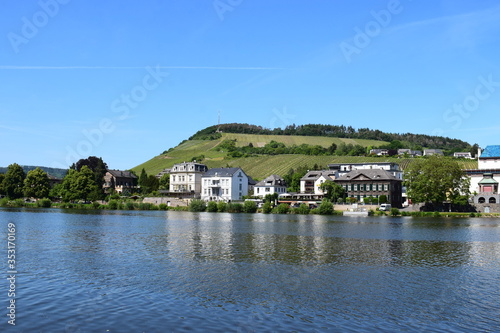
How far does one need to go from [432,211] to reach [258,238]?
212 feet

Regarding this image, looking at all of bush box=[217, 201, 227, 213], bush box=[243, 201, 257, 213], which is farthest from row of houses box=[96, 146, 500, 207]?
bush box=[217, 201, 227, 213]

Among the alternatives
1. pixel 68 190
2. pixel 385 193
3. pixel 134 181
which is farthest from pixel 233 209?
pixel 134 181

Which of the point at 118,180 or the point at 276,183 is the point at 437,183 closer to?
the point at 276,183

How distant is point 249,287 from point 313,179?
110464mm

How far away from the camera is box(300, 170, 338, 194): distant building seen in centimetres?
12850

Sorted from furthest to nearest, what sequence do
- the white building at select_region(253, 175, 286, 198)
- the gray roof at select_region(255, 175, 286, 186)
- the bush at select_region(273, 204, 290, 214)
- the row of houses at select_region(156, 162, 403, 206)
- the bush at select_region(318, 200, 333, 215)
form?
the gray roof at select_region(255, 175, 286, 186) < the white building at select_region(253, 175, 286, 198) < the row of houses at select_region(156, 162, 403, 206) < the bush at select_region(273, 204, 290, 214) < the bush at select_region(318, 200, 333, 215)

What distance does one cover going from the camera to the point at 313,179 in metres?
131

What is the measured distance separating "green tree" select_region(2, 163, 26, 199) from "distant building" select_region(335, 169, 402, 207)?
79116 mm

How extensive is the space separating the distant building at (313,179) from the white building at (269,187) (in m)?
6.25

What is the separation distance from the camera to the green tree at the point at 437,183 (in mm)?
94688

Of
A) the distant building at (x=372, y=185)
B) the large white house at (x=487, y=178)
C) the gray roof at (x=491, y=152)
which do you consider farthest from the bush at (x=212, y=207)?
the gray roof at (x=491, y=152)

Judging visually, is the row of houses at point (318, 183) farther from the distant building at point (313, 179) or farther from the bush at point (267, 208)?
the bush at point (267, 208)

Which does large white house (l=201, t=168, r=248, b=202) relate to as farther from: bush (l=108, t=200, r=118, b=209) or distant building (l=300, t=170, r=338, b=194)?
bush (l=108, t=200, r=118, b=209)

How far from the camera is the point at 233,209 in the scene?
105 metres
